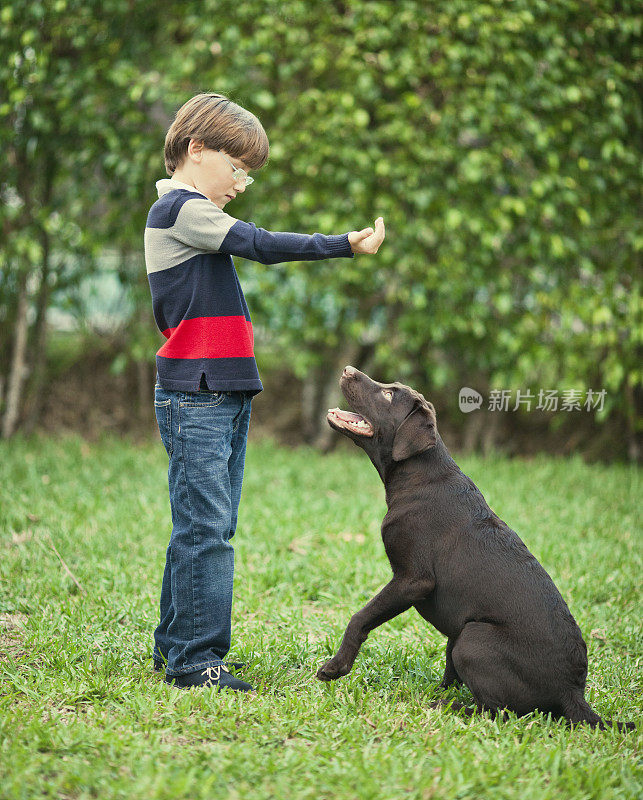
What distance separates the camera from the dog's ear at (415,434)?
2.90 m

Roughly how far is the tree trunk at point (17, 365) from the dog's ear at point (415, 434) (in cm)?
495

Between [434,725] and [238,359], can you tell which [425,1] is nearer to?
[238,359]

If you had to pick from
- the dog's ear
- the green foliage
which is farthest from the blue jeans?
the green foliage

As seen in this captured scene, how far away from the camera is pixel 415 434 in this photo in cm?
292

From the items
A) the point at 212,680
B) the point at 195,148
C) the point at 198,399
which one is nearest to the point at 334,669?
the point at 212,680

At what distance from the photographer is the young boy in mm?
2758

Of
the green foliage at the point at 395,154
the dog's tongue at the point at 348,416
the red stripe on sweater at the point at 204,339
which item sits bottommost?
the dog's tongue at the point at 348,416

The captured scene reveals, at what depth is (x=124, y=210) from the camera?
22.8 feet

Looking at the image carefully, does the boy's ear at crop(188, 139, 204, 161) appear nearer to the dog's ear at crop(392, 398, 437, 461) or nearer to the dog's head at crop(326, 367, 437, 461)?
the dog's head at crop(326, 367, 437, 461)

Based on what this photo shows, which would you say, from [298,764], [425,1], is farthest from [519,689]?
[425,1]

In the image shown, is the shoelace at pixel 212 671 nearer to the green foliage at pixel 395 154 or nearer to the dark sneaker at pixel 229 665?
the dark sneaker at pixel 229 665

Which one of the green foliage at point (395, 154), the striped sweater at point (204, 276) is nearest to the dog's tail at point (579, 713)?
the striped sweater at point (204, 276)

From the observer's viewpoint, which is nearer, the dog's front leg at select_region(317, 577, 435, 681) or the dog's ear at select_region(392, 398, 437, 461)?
the dog's front leg at select_region(317, 577, 435, 681)

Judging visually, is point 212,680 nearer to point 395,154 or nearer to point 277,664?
point 277,664
